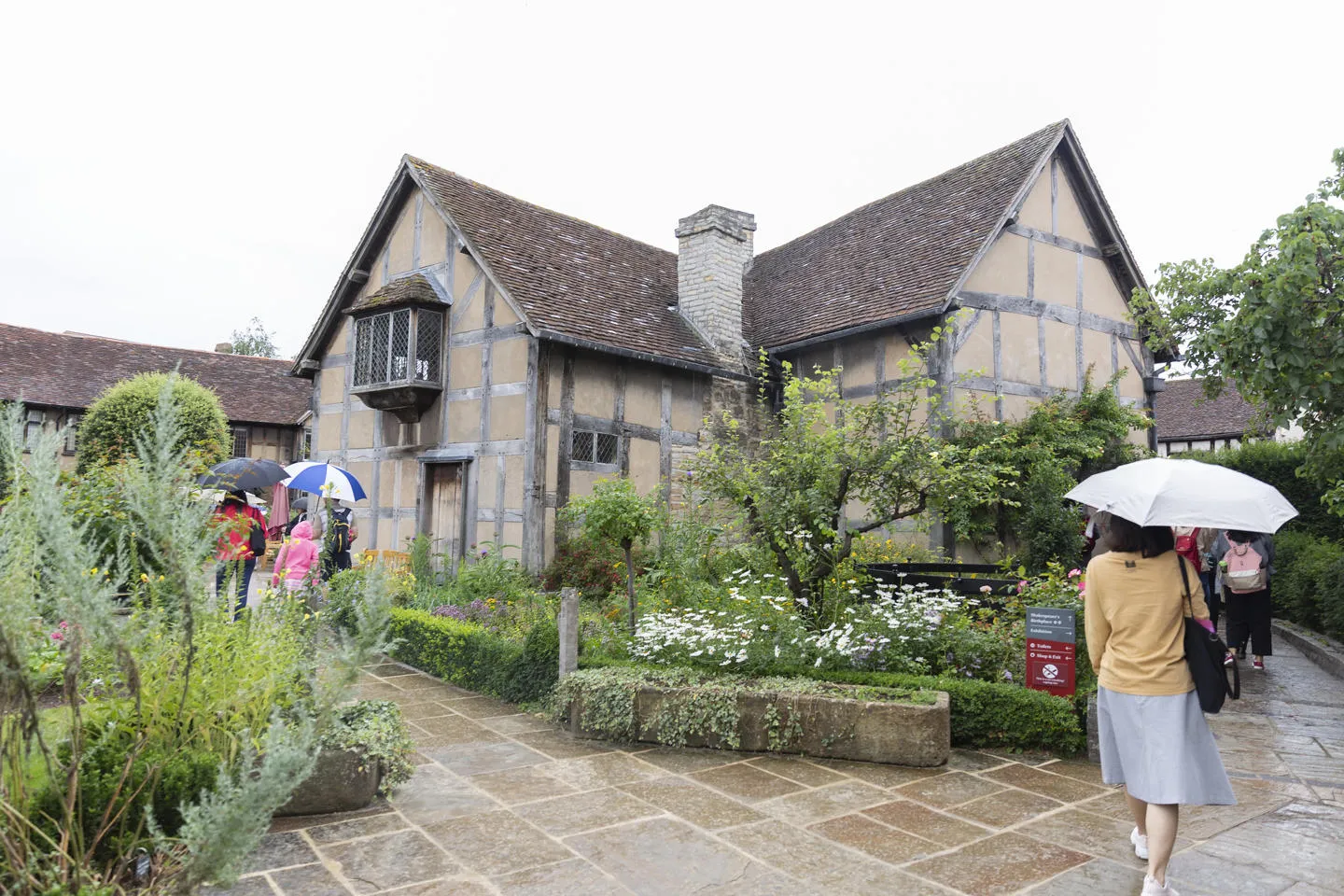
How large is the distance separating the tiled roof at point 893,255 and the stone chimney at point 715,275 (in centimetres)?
74

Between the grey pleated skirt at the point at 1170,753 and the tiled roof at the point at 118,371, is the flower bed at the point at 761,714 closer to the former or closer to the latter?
the grey pleated skirt at the point at 1170,753

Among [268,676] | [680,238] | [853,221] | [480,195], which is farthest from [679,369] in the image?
[268,676]

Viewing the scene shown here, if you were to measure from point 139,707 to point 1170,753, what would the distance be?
3.98 meters

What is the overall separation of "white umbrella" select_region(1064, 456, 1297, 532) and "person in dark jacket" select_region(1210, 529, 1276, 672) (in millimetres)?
4974

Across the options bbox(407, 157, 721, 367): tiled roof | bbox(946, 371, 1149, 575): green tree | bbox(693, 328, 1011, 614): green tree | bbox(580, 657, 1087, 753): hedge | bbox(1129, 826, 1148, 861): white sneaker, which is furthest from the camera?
bbox(407, 157, 721, 367): tiled roof

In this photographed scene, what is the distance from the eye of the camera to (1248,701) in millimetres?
7578

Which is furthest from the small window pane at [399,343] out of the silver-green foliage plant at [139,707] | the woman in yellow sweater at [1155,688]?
the woman in yellow sweater at [1155,688]

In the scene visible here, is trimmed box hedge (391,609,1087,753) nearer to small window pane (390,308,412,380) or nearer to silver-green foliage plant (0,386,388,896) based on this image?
silver-green foliage plant (0,386,388,896)

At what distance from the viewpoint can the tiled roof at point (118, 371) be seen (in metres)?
25.3

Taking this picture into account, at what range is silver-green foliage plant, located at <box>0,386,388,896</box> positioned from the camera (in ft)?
9.11

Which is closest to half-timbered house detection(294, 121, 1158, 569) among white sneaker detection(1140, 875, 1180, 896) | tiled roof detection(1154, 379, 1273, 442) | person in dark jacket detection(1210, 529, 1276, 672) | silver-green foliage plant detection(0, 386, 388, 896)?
person in dark jacket detection(1210, 529, 1276, 672)

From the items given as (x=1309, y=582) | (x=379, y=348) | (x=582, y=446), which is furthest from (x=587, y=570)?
(x=1309, y=582)

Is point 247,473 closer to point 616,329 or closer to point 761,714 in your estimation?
point 616,329

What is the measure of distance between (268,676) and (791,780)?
10.1ft
